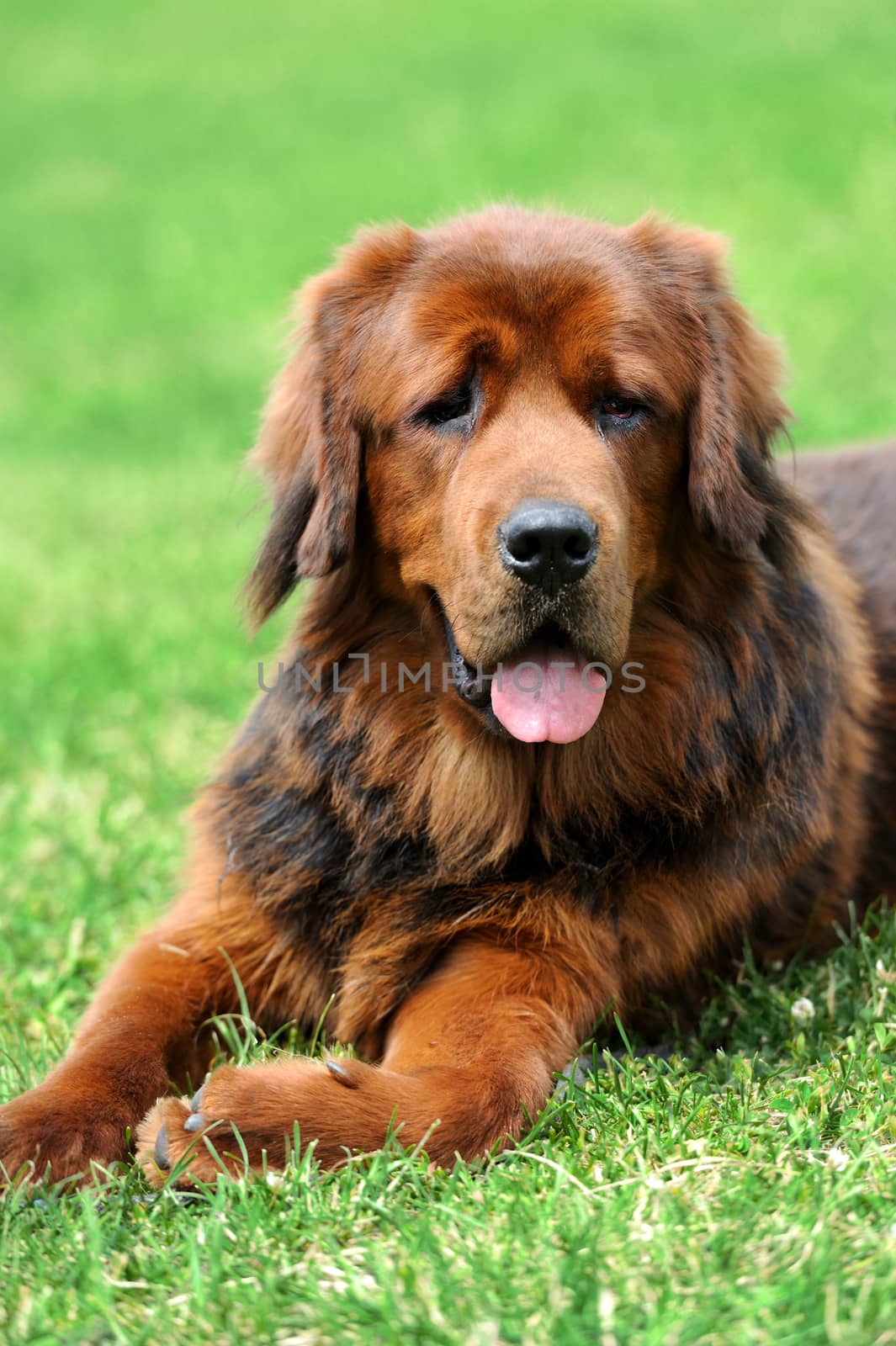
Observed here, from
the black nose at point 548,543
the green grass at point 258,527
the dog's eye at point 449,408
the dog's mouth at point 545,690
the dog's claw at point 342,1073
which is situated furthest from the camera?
the dog's eye at point 449,408

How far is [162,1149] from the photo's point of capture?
Result: 2.81 meters

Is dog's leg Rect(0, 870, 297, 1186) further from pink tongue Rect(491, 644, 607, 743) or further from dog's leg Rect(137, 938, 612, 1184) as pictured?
pink tongue Rect(491, 644, 607, 743)

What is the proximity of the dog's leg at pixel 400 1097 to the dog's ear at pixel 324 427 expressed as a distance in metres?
1.15

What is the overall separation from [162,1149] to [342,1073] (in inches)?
14.0

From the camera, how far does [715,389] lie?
3.59m

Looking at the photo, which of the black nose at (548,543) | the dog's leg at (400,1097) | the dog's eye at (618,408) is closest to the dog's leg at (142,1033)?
the dog's leg at (400,1097)

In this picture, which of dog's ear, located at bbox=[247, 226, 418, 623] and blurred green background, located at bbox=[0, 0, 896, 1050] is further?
blurred green background, located at bbox=[0, 0, 896, 1050]

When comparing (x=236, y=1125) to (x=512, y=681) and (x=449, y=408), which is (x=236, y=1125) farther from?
(x=449, y=408)

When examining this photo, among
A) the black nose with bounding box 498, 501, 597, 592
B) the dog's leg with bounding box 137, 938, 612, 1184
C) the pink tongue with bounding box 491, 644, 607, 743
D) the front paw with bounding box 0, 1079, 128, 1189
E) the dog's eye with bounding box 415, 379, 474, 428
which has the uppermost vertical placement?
the dog's eye with bounding box 415, 379, 474, 428

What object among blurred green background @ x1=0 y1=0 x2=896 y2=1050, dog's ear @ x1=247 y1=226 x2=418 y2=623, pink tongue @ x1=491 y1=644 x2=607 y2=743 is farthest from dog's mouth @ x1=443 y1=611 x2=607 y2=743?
blurred green background @ x1=0 y1=0 x2=896 y2=1050

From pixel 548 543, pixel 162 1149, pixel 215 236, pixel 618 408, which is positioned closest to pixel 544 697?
pixel 548 543

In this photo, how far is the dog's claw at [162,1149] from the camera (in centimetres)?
280

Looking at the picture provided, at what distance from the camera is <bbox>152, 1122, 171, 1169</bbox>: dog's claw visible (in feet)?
Result: 9.19

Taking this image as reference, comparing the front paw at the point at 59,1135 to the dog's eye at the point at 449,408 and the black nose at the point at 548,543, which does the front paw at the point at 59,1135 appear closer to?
the black nose at the point at 548,543
